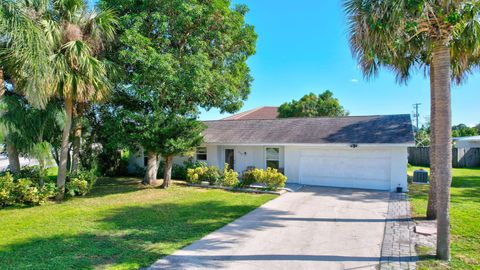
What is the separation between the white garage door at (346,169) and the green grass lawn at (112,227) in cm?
440

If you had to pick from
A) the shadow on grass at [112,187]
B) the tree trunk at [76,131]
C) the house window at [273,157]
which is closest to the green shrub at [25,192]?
the shadow on grass at [112,187]

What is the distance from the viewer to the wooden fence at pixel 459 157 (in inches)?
1016

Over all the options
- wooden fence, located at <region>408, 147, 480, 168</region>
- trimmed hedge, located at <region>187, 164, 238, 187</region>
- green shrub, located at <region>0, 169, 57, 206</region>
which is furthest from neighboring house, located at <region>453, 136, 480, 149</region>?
green shrub, located at <region>0, 169, 57, 206</region>

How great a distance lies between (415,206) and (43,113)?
15.4 meters

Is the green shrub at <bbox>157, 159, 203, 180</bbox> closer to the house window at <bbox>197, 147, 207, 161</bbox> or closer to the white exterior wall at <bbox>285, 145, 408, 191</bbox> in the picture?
the house window at <bbox>197, 147, 207, 161</bbox>

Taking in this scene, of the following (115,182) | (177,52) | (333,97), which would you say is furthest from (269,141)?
(333,97)

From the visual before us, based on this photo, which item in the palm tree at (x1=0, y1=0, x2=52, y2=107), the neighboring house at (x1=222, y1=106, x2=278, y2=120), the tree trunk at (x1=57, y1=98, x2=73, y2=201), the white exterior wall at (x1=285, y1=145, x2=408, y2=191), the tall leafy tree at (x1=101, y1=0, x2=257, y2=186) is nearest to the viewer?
the palm tree at (x1=0, y1=0, x2=52, y2=107)

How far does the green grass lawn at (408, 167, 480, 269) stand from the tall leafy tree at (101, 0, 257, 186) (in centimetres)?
989

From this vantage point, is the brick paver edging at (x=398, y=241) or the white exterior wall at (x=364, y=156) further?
the white exterior wall at (x=364, y=156)

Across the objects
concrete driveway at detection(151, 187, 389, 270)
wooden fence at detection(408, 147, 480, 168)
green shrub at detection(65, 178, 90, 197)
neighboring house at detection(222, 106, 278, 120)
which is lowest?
concrete driveway at detection(151, 187, 389, 270)

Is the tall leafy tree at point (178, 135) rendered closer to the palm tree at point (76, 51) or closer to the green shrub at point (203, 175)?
the green shrub at point (203, 175)

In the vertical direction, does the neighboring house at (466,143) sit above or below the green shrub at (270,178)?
above

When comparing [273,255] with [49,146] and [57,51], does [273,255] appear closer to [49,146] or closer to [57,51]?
[57,51]

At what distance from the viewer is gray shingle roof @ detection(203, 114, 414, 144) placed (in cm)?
1505
